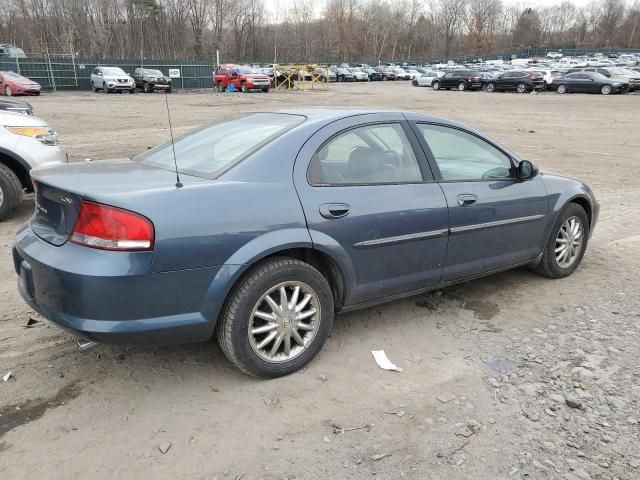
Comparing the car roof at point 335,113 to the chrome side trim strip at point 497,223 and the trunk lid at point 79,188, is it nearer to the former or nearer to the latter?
the chrome side trim strip at point 497,223

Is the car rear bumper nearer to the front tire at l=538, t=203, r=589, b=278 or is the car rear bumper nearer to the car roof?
the car roof

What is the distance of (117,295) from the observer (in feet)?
8.85

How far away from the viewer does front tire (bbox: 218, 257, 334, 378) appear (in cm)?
304

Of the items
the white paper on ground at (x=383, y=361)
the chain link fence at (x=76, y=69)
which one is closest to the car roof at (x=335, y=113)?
the white paper on ground at (x=383, y=361)

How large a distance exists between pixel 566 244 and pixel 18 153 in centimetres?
594

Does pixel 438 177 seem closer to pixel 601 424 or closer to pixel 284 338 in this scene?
pixel 284 338

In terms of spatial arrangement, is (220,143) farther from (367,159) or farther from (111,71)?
(111,71)

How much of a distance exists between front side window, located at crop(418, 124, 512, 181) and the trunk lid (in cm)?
177

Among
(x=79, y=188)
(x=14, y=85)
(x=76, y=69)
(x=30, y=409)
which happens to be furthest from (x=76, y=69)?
(x=30, y=409)

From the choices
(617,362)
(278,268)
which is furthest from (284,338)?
(617,362)

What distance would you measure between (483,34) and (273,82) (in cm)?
8534

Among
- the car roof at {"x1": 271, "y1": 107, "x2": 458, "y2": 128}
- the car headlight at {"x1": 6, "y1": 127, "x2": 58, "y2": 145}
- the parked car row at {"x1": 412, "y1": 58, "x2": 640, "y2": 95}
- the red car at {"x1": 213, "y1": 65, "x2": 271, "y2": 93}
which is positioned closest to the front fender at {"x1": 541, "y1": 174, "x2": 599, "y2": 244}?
the car roof at {"x1": 271, "y1": 107, "x2": 458, "y2": 128}

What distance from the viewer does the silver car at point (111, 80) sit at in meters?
35.8

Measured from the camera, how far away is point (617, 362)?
11.6 ft
